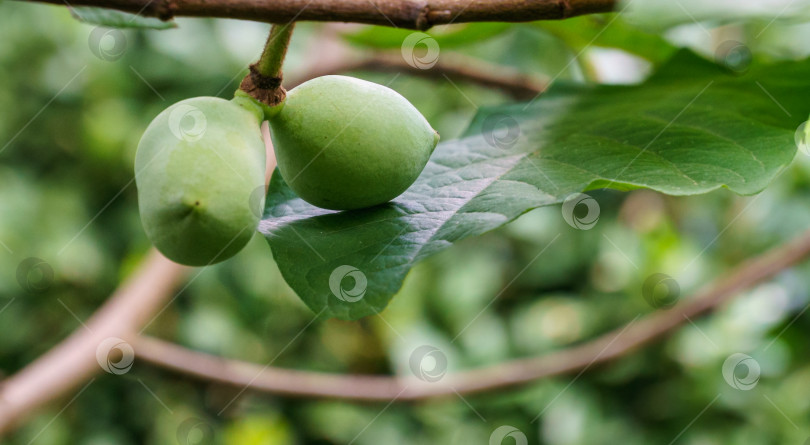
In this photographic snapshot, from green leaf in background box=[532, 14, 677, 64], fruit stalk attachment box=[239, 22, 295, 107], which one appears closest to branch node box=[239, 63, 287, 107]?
fruit stalk attachment box=[239, 22, 295, 107]

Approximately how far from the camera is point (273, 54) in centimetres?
42

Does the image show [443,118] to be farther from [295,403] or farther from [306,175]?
[306,175]

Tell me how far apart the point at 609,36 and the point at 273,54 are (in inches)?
19.4

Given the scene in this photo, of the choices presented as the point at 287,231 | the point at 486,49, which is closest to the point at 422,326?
the point at 486,49

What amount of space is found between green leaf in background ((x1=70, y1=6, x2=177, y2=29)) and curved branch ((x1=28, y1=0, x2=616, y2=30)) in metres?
0.05

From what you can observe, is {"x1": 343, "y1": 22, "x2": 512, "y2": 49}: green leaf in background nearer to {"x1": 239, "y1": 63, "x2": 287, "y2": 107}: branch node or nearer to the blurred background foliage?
{"x1": 239, "y1": 63, "x2": 287, "y2": 107}: branch node

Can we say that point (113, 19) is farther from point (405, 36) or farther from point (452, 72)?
point (452, 72)

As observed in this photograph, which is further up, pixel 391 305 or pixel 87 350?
pixel 391 305

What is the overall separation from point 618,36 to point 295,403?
4.31 feet

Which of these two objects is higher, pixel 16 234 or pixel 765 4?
pixel 16 234

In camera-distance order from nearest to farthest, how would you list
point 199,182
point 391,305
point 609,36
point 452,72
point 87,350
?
1. point 199,182
2. point 609,36
3. point 87,350
4. point 452,72
5. point 391,305

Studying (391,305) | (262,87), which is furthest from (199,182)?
(391,305)

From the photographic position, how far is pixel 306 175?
0.42 meters

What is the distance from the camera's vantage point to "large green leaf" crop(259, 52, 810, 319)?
42 cm
